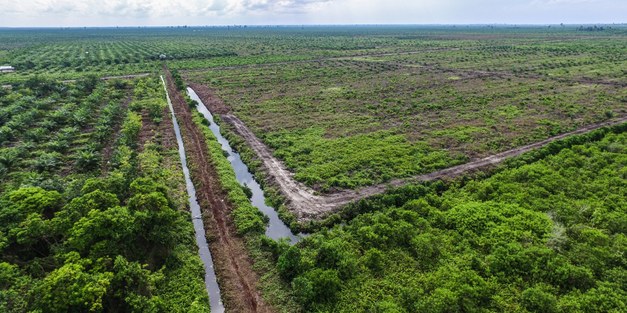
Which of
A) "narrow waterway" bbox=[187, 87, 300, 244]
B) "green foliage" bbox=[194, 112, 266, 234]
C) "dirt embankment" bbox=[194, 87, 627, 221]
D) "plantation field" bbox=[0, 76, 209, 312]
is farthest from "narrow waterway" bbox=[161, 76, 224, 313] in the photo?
"dirt embankment" bbox=[194, 87, 627, 221]

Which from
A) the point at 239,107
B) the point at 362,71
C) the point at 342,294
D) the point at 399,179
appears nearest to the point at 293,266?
the point at 342,294

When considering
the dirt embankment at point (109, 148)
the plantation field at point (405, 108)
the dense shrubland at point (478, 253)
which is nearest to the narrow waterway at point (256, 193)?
the dense shrubland at point (478, 253)

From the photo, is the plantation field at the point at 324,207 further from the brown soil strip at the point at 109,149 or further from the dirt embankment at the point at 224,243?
the brown soil strip at the point at 109,149

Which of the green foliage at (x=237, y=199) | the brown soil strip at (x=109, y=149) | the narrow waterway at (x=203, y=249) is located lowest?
the narrow waterway at (x=203, y=249)

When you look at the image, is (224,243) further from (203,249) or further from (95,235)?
(95,235)

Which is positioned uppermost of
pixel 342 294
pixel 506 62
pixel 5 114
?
pixel 506 62

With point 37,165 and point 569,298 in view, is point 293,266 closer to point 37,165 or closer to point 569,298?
point 569,298

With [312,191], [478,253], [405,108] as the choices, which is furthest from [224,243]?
[405,108]
